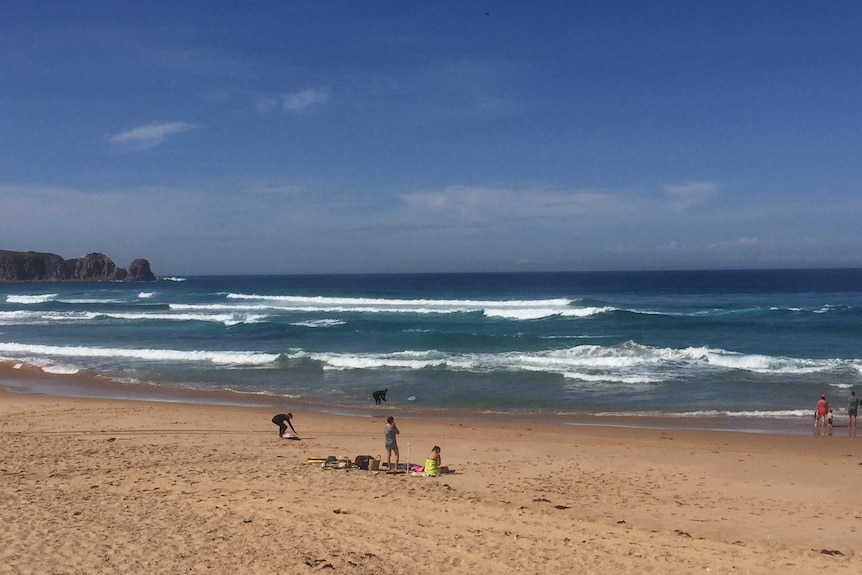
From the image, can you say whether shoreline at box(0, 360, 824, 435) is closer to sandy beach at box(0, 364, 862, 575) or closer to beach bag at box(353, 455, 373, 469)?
sandy beach at box(0, 364, 862, 575)

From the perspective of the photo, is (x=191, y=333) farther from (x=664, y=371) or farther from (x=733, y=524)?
(x=733, y=524)

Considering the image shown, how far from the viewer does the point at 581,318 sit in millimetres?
37062

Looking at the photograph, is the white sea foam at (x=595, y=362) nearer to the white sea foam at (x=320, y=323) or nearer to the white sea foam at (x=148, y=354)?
the white sea foam at (x=148, y=354)

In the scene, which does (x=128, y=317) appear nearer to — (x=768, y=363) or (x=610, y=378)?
(x=610, y=378)

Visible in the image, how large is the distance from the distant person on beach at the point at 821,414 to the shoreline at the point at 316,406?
20 centimetres

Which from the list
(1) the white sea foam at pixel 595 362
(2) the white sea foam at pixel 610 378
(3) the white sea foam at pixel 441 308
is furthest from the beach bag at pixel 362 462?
(3) the white sea foam at pixel 441 308

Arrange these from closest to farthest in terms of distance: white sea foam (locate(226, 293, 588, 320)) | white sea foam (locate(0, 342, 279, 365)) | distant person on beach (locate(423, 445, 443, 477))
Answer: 1. distant person on beach (locate(423, 445, 443, 477))
2. white sea foam (locate(0, 342, 279, 365))
3. white sea foam (locate(226, 293, 588, 320))

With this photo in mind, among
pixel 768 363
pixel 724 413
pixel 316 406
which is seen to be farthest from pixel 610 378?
pixel 316 406

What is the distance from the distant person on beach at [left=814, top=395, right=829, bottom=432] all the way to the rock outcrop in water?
4492 inches

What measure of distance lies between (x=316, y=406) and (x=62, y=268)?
10987 centimetres

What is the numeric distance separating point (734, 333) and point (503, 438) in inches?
838

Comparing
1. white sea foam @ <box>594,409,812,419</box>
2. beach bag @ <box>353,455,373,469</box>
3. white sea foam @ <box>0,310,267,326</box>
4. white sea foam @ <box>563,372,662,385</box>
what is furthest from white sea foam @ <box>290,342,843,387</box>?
white sea foam @ <box>0,310,267,326</box>

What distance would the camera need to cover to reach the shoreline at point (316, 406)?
14.6 m

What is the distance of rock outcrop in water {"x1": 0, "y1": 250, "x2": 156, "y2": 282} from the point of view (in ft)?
356
